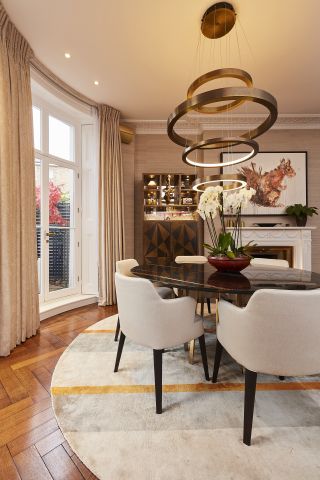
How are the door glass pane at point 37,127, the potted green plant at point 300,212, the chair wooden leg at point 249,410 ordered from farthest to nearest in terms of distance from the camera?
the potted green plant at point 300,212
the door glass pane at point 37,127
the chair wooden leg at point 249,410

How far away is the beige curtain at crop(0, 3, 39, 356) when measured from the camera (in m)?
2.31

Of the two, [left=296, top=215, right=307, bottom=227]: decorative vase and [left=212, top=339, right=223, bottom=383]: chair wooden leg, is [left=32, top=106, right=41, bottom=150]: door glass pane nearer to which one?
[left=212, top=339, right=223, bottom=383]: chair wooden leg

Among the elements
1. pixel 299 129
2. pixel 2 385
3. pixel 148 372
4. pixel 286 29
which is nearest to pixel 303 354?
pixel 148 372

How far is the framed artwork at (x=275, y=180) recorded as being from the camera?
180 inches

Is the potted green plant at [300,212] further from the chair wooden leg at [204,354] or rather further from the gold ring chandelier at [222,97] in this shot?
the chair wooden leg at [204,354]

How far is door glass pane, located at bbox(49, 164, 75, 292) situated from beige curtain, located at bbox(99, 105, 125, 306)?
51 centimetres

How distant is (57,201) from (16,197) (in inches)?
53.5

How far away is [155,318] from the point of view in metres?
1.54

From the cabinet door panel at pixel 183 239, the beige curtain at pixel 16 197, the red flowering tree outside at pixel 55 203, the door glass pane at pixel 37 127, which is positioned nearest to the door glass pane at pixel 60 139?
the door glass pane at pixel 37 127

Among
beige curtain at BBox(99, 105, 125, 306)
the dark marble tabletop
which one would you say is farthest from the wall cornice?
the dark marble tabletop

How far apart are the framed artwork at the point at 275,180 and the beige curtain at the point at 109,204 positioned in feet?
6.74

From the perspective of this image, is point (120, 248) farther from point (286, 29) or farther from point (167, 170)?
point (286, 29)

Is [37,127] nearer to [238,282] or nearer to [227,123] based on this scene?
[227,123]

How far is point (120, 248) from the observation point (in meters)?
4.19
